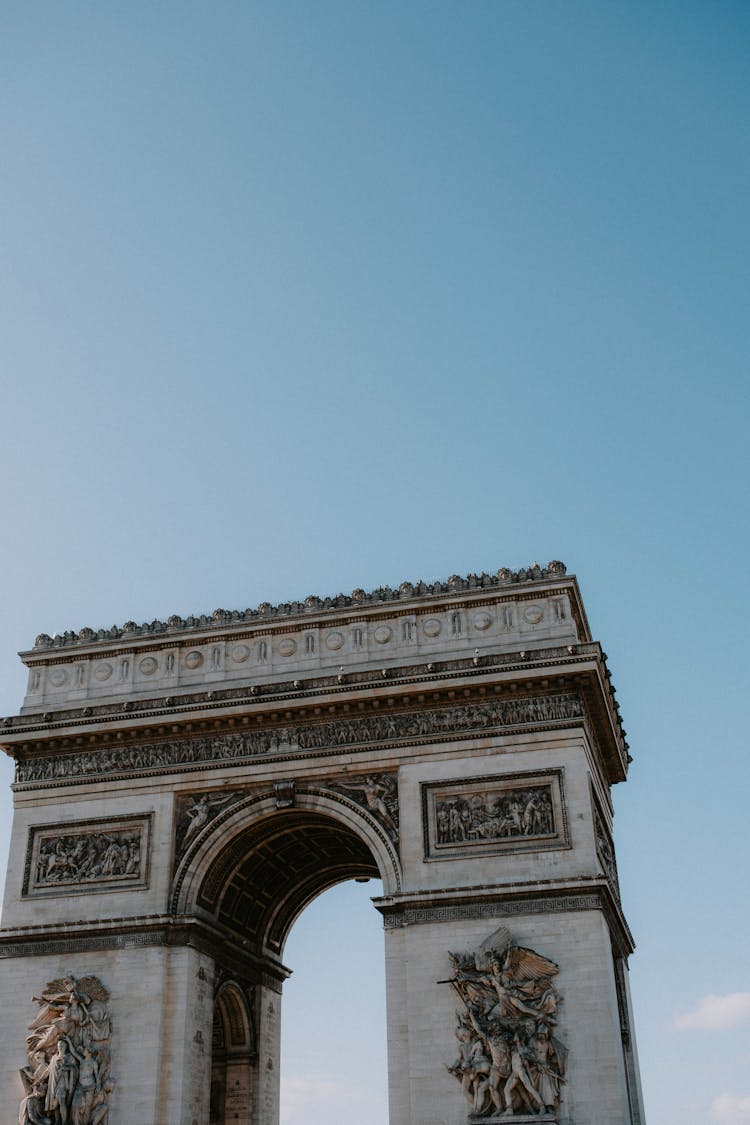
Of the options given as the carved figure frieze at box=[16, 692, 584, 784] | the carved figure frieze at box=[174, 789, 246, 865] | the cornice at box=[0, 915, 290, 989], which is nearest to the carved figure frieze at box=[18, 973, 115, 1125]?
the cornice at box=[0, 915, 290, 989]

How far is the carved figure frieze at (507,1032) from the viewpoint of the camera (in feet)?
75.7

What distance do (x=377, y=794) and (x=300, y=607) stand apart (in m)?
5.07

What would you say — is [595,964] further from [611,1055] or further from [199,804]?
[199,804]

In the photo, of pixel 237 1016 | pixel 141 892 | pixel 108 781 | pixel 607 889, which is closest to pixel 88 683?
pixel 108 781

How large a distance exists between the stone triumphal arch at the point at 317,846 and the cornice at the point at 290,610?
0.07m

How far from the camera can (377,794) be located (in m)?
26.7

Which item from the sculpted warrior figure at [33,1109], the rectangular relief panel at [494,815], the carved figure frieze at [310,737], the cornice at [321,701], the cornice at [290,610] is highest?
the cornice at [290,610]

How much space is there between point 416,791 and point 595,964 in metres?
4.96

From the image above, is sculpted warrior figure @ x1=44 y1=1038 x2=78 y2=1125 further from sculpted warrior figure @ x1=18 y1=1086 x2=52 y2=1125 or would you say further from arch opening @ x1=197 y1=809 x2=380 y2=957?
arch opening @ x1=197 y1=809 x2=380 y2=957

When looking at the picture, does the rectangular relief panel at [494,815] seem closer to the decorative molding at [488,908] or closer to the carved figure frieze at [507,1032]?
the decorative molding at [488,908]

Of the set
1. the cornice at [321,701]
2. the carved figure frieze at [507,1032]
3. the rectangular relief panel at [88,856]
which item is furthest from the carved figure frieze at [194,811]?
the carved figure frieze at [507,1032]

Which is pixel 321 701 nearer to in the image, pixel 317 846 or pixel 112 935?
pixel 317 846

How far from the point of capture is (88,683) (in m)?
29.9

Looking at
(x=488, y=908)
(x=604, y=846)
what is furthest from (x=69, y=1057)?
(x=604, y=846)
